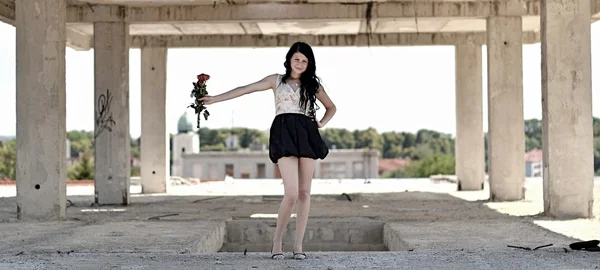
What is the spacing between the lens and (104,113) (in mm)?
20531

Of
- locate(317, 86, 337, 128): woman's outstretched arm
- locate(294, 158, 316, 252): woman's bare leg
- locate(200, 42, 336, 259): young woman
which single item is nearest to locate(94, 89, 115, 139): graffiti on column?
locate(200, 42, 336, 259): young woman

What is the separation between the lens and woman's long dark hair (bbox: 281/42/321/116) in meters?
7.92

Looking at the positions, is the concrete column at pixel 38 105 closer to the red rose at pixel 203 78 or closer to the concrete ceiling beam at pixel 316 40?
the red rose at pixel 203 78

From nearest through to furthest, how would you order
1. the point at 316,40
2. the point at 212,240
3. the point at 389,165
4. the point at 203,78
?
the point at 203,78
the point at 212,240
the point at 316,40
the point at 389,165

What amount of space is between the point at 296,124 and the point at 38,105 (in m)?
7.50

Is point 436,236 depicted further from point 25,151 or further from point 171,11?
point 171,11

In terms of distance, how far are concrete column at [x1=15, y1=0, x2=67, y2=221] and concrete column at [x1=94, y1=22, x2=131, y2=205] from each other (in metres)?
5.91

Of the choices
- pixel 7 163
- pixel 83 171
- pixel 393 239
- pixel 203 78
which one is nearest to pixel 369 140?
pixel 7 163

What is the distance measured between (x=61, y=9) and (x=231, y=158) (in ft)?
227

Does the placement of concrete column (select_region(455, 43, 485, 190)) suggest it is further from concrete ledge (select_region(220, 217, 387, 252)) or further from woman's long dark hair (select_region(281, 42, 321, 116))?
woman's long dark hair (select_region(281, 42, 321, 116))

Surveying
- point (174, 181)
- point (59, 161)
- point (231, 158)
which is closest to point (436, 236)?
point (59, 161)

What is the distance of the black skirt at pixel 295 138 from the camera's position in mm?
7762

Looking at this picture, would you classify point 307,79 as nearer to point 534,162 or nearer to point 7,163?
point 7,163

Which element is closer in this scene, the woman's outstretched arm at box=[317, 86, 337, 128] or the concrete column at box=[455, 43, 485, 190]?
the woman's outstretched arm at box=[317, 86, 337, 128]
